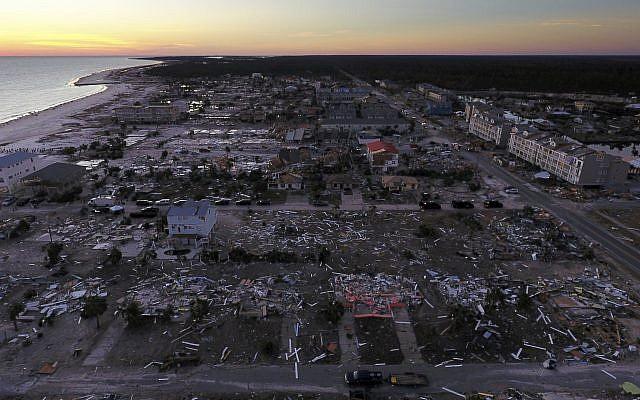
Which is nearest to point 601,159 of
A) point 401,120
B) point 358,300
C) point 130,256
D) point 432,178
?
point 432,178

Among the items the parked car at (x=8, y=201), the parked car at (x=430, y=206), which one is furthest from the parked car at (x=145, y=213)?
the parked car at (x=430, y=206)

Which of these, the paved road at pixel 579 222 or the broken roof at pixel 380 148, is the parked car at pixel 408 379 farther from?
the broken roof at pixel 380 148

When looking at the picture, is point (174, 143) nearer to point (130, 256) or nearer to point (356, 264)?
point (130, 256)

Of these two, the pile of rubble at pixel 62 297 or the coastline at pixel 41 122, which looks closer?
the pile of rubble at pixel 62 297

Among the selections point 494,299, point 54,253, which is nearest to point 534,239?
point 494,299

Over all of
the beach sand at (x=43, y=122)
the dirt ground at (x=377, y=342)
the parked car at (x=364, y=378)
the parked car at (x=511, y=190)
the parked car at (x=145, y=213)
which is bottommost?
the dirt ground at (x=377, y=342)

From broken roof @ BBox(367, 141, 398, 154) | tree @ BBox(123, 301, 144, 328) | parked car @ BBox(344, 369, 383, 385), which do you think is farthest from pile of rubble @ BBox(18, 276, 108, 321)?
broken roof @ BBox(367, 141, 398, 154)
